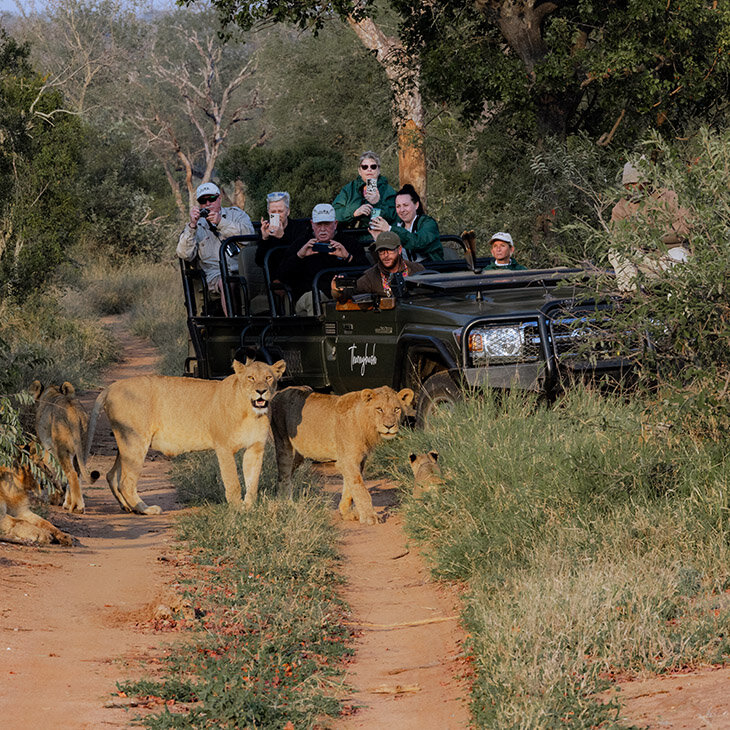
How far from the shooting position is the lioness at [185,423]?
7641 millimetres

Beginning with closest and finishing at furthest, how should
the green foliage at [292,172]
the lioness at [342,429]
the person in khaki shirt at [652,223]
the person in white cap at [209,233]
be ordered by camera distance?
the person in khaki shirt at [652,223] < the lioness at [342,429] < the person in white cap at [209,233] < the green foliage at [292,172]

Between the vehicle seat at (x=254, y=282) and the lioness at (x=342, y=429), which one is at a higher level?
the vehicle seat at (x=254, y=282)

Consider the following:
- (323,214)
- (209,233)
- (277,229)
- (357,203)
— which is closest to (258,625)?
(323,214)

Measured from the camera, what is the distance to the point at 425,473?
7.27m

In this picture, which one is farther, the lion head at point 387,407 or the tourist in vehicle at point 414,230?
the tourist in vehicle at point 414,230

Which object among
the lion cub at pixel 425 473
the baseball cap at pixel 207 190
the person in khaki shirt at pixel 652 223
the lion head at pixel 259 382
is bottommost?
the lion cub at pixel 425 473

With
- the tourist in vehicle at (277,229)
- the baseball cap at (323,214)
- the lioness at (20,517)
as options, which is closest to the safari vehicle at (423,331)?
the tourist in vehicle at (277,229)

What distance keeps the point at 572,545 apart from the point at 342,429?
2487 mm

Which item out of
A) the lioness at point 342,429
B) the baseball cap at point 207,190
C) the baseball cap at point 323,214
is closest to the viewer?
the lioness at point 342,429

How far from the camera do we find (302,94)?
30.2 meters

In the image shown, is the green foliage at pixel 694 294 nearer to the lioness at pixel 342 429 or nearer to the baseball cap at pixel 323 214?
the lioness at pixel 342 429

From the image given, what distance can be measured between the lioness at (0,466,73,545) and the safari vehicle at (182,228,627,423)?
8.43 ft

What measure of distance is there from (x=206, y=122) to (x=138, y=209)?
20.3 m

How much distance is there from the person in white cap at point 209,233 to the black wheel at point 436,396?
3.10m
